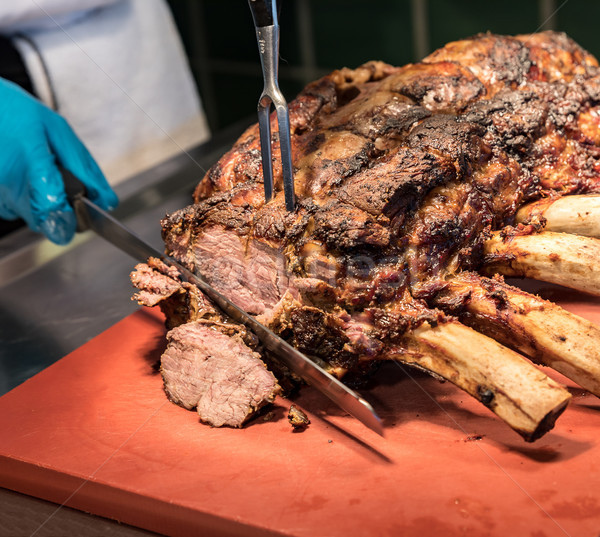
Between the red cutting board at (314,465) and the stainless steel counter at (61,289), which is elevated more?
the red cutting board at (314,465)

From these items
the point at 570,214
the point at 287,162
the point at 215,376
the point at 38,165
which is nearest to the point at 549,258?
the point at 570,214

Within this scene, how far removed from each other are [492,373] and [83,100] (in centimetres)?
347

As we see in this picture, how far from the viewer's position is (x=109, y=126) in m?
4.65

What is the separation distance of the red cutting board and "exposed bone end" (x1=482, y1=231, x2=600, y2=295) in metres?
0.38

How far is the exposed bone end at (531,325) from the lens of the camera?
1.92 meters

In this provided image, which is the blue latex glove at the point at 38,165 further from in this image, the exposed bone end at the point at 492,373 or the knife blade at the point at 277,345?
the exposed bone end at the point at 492,373

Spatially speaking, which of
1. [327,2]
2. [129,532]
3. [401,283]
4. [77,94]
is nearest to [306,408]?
[401,283]

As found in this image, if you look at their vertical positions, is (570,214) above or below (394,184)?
below

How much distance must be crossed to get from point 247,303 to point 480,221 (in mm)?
833

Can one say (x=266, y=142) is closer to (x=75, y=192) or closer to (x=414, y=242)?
(x=414, y=242)

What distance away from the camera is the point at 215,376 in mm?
2131

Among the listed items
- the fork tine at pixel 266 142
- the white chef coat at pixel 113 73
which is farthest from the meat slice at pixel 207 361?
the white chef coat at pixel 113 73

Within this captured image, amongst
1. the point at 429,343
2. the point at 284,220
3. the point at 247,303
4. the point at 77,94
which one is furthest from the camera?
the point at 77,94

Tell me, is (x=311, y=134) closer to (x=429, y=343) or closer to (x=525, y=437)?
(x=429, y=343)
